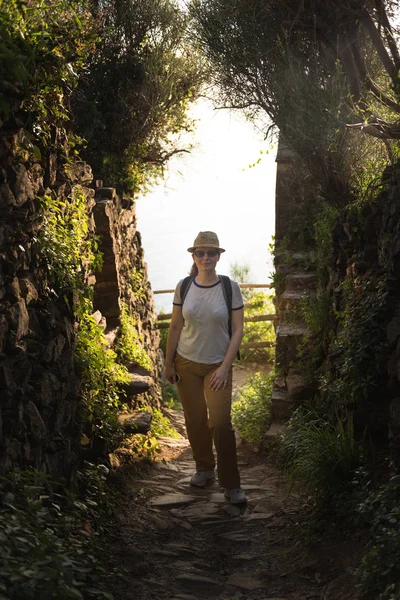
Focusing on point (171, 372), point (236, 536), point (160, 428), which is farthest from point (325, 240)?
point (236, 536)

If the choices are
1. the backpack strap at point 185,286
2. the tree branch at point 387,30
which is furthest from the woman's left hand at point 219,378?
the tree branch at point 387,30

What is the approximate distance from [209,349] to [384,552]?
2.24 meters

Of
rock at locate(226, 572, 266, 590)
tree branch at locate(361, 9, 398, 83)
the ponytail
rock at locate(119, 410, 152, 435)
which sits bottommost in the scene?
rock at locate(226, 572, 266, 590)

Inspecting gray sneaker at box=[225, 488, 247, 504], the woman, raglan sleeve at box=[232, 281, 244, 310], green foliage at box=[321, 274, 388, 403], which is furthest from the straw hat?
gray sneaker at box=[225, 488, 247, 504]

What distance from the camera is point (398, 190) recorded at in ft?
16.0

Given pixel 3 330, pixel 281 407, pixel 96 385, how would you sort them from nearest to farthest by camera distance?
pixel 3 330 → pixel 96 385 → pixel 281 407

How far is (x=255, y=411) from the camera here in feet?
27.3

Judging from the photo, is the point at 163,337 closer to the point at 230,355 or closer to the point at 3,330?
the point at 230,355

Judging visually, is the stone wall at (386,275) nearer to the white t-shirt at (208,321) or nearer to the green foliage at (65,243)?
the white t-shirt at (208,321)

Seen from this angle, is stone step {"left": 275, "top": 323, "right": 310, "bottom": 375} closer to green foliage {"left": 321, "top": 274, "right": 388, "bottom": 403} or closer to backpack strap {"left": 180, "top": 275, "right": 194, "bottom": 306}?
green foliage {"left": 321, "top": 274, "right": 388, "bottom": 403}

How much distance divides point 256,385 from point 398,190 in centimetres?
479

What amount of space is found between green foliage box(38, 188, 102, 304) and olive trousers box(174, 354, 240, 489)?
1.04 meters

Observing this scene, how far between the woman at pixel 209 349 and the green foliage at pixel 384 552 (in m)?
1.56

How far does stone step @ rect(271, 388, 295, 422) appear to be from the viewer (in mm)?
7633
